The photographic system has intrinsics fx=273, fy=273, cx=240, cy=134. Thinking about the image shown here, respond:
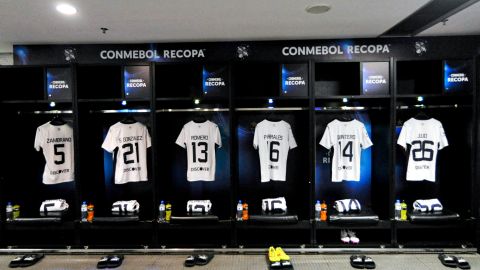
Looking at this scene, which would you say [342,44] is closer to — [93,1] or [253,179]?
[253,179]

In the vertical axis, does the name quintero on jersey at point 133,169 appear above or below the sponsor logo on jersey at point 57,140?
below

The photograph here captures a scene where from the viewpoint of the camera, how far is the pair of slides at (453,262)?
97.9 inches

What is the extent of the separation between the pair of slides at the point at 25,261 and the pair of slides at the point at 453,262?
3.91 m

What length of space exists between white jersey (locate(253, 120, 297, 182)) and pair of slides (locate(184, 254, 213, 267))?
1090mm

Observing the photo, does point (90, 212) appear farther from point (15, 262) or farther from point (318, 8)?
point (318, 8)

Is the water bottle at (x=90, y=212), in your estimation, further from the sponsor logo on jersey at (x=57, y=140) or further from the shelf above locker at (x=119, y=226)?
the sponsor logo on jersey at (x=57, y=140)

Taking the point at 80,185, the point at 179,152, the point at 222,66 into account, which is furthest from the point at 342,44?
the point at 80,185

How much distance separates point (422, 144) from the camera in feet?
10.4

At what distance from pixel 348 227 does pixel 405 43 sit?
2305 millimetres

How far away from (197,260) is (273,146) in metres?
1.51

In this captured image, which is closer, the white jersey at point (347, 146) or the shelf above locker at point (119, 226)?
the shelf above locker at point (119, 226)

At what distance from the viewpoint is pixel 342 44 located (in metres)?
3.33

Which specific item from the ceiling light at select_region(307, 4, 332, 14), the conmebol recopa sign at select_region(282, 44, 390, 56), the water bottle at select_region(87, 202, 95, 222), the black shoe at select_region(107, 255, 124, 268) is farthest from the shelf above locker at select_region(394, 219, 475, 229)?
the water bottle at select_region(87, 202, 95, 222)

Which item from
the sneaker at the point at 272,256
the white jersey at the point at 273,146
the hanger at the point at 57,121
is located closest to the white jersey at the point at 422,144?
the white jersey at the point at 273,146
